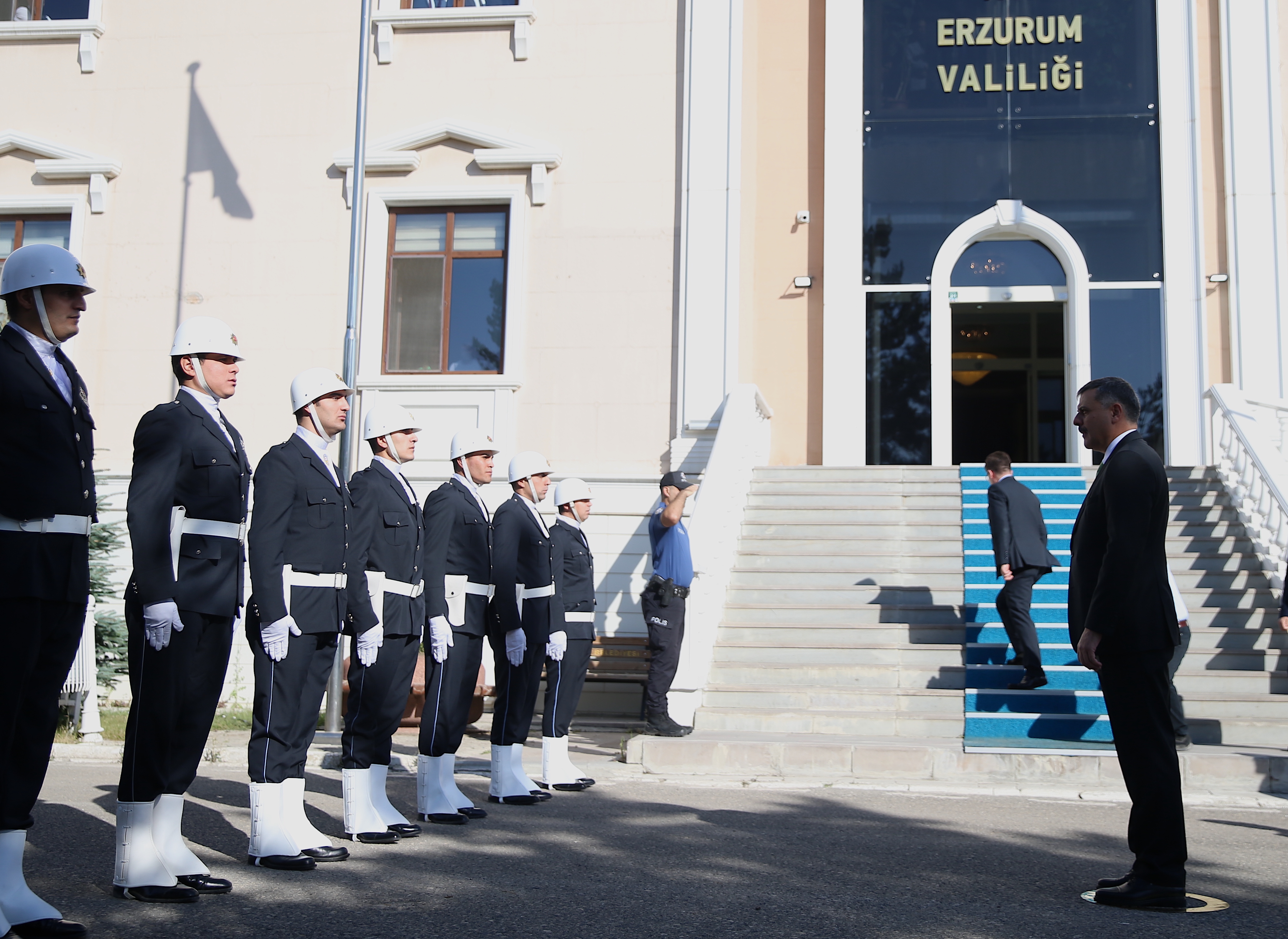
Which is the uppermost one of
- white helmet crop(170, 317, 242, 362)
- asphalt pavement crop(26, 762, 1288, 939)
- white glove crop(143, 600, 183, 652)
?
white helmet crop(170, 317, 242, 362)

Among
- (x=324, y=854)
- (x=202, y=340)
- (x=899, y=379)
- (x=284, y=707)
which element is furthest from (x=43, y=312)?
(x=899, y=379)

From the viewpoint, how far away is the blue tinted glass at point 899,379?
17234 mm

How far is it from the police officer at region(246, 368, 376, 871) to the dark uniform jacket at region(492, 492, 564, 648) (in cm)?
171

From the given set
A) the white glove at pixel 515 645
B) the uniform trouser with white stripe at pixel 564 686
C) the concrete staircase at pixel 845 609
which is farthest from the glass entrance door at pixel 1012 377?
the white glove at pixel 515 645

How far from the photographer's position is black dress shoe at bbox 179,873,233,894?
5027 mm

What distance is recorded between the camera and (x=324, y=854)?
5.72m

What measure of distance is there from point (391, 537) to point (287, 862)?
6.15ft

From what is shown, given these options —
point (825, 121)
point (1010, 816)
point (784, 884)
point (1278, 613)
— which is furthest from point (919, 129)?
point (784, 884)

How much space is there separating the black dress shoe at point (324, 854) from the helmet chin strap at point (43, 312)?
2514 millimetres

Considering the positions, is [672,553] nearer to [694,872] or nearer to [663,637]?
[663,637]

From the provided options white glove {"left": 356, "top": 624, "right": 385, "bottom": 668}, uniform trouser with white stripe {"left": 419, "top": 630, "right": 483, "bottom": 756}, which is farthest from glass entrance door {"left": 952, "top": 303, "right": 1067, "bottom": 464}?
white glove {"left": 356, "top": 624, "right": 385, "bottom": 668}

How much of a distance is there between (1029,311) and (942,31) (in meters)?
4.15

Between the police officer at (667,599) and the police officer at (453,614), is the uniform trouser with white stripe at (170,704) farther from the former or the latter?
the police officer at (667,599)

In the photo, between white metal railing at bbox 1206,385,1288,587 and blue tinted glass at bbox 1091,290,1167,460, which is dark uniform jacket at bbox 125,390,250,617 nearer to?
white metal railing at bbox 1206,385,1288,587
